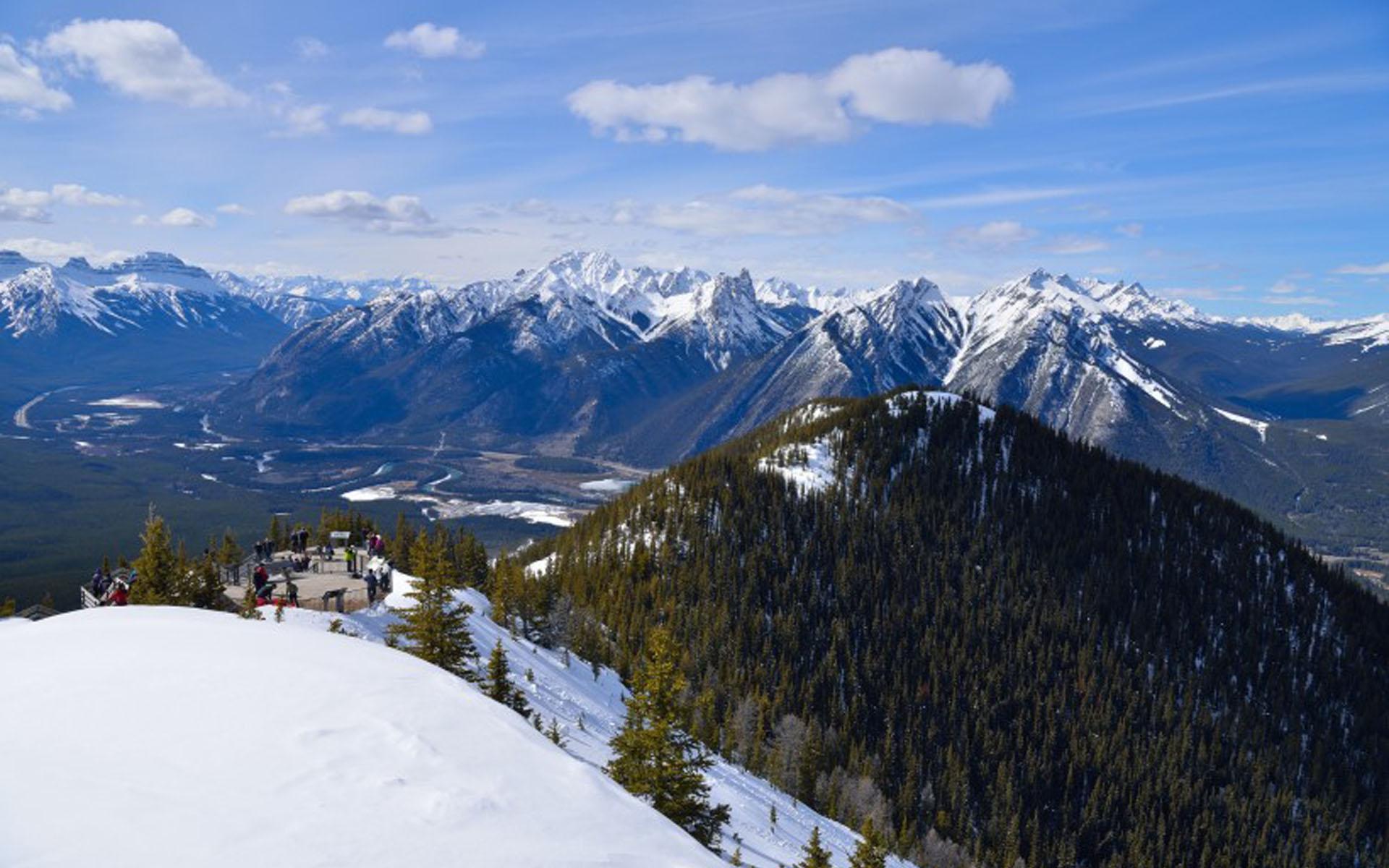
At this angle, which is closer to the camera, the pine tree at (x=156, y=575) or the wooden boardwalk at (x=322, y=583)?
the pine tree at (x=156, y=575)

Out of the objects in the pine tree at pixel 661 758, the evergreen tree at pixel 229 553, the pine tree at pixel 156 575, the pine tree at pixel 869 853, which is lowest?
the evergreen tree at pixel 229 553

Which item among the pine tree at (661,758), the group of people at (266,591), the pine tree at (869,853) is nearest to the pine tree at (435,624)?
the pine tree at (661,758)

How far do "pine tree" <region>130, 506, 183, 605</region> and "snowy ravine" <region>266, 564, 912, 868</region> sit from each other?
635 centimetres

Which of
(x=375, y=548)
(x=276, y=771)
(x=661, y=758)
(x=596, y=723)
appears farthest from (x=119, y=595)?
(x=276, y=771)

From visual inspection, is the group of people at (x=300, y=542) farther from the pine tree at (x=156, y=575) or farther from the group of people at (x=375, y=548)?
the pine tree at (x=156, y=575)

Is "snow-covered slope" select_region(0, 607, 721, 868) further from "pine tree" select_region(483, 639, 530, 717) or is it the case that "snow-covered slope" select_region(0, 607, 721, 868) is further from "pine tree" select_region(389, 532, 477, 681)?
"pine tree" select_region(389, 532, 477, 681)

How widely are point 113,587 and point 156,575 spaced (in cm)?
567

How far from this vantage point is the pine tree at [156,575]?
144 feet

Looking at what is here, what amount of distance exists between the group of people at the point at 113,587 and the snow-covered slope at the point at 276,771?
83.1 feet

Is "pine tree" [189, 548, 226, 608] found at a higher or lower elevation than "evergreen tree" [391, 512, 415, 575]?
higher

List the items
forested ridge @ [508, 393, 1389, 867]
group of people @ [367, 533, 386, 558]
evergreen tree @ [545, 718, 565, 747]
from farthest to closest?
1. forested ridge @ [508, 393, 1389, 867]
2. group of people @ [367, 533, 386, 558]
3. evergreen tree @ [545, 718, 565, 747]

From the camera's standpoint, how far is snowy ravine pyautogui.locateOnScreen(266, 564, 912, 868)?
45875 mm

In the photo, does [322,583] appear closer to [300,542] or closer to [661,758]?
[300,542]

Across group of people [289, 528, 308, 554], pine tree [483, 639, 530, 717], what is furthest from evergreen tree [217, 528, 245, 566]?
pine tree [483, 639, 530, 717]
